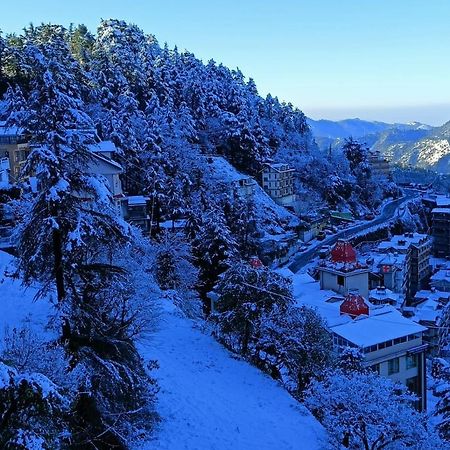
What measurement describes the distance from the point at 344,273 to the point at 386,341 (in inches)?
367

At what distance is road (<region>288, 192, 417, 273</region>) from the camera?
69.4 metres

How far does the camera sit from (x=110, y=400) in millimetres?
11422

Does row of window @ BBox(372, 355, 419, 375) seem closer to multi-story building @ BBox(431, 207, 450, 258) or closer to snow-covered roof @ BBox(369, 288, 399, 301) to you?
snow-covered roof @ BBox(369, 288, 399, 301)

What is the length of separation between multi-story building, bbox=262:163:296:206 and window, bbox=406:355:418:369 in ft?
171

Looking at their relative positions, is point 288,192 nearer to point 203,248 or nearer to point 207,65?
point 207,65

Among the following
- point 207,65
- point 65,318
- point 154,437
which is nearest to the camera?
point 65,318

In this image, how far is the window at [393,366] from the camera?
107 feet

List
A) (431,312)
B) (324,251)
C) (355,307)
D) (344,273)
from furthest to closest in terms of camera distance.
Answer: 1. (324,251)
2. (431,312)
3. (344,273)
4. (355,307)

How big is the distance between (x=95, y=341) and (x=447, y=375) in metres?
16.6

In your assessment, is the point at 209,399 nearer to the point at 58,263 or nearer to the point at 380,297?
the point at 58,263

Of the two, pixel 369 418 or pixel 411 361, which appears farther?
pixel 411 361

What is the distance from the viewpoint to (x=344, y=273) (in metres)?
40.5

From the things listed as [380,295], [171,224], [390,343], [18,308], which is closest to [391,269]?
[380,295]

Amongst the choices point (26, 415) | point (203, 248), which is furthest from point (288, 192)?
point (26, 415)
